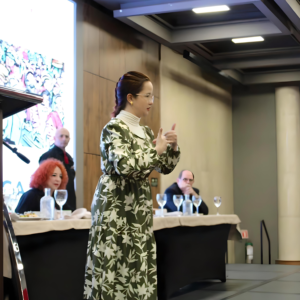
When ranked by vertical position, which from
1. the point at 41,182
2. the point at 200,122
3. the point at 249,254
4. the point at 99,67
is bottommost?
the point at 249,254

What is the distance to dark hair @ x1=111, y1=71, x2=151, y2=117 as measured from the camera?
219cm

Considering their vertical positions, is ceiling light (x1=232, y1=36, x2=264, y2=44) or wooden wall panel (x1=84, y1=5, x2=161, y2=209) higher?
ceiling light (x1=232, y1=36, x2=264, y2=44)

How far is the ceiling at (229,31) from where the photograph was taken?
5656 millimetres

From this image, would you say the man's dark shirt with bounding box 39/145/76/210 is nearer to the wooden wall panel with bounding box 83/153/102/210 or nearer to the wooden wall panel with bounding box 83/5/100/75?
the wooden wall panel with bounding box 83/153/102/210

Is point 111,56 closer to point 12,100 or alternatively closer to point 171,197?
point 171,197

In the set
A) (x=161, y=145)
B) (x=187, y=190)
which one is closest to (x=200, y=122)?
(x=187, y=190)

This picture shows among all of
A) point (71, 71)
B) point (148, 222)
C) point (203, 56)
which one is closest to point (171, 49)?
point (203, 56)

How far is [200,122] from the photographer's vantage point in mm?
8414

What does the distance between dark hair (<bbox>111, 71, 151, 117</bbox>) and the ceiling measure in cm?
347

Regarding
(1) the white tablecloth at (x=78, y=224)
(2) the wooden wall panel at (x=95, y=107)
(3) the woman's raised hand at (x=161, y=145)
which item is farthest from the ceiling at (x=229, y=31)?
(3) the woman's raised hand at (x=161, y=145)

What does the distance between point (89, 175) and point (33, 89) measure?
1.21m

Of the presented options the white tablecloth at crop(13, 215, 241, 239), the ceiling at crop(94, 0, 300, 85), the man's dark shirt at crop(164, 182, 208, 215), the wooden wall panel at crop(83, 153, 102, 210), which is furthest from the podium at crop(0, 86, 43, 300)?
the ceiling at crop(94, 0, 300, 85)

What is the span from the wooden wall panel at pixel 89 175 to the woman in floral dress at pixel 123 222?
3.39 meters

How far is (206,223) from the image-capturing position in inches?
168
